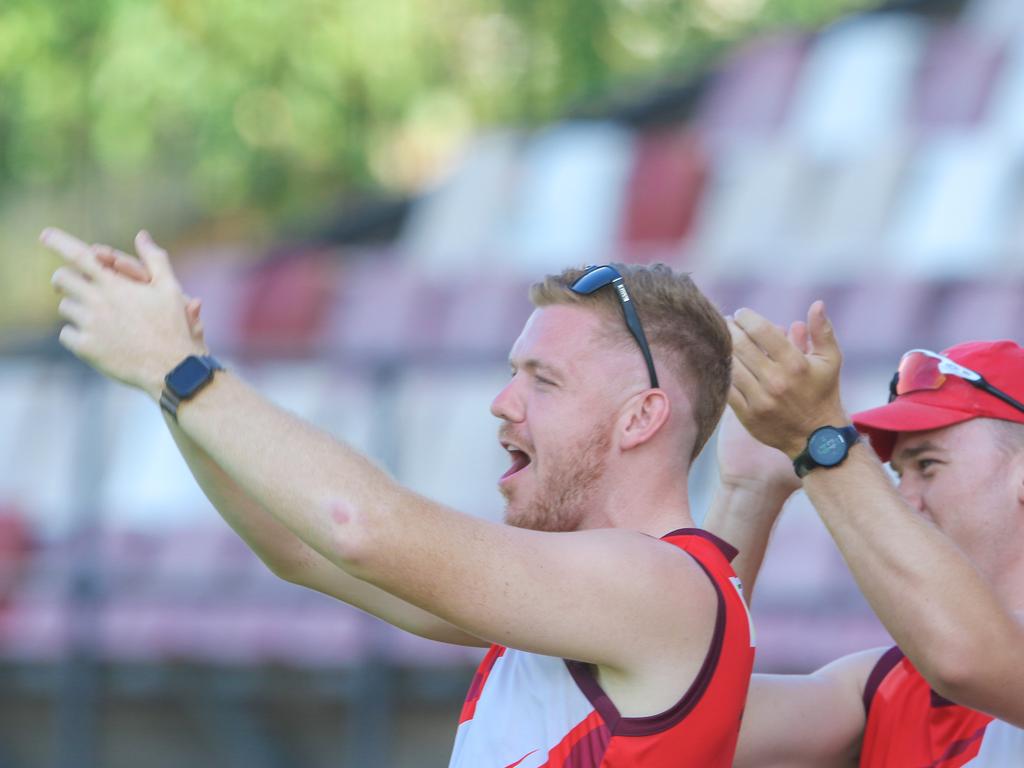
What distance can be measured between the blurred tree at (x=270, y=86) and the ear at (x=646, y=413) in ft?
44.1

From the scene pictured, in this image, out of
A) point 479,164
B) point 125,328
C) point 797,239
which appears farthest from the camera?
point 479,164

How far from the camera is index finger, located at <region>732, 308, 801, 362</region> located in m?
2.55

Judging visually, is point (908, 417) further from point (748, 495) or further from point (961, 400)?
point (748, 495)

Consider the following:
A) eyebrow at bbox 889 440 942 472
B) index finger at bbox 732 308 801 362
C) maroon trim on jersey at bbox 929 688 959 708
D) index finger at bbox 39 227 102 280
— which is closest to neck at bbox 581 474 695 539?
index finger at bbox 732 308 801 362

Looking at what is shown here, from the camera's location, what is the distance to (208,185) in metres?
17.2

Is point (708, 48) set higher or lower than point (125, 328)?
higher

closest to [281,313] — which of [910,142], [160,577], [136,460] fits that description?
[136,460]

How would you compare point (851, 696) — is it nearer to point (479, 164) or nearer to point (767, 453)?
point (767, 453)

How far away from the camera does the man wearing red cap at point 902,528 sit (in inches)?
95.3

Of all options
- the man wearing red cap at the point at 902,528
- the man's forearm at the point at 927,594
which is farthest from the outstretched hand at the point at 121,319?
the man's forearm at the point at 927,594

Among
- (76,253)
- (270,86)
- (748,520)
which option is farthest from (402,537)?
(270,86)

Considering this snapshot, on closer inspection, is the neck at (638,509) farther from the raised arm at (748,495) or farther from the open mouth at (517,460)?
the raised arm at (748,495)

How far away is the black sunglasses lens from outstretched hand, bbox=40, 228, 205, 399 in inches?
25.1

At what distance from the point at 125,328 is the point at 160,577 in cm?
601
